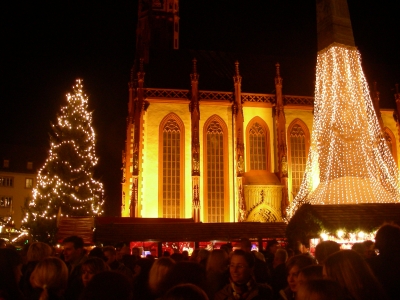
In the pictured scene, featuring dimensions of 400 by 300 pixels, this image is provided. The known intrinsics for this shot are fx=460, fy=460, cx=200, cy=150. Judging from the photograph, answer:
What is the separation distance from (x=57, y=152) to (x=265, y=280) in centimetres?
2449

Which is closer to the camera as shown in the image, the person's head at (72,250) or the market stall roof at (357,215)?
the person's head at (72,250)

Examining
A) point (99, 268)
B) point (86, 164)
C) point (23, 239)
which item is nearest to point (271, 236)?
point (86, 164)

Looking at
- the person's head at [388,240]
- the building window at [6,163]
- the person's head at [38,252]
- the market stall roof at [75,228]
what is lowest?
the person's head at [38,252]

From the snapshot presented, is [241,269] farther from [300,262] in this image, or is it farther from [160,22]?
[160,22]

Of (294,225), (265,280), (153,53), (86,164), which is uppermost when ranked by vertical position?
(153,53)

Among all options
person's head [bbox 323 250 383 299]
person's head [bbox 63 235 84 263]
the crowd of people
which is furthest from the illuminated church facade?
person's head [bbox 323 250 383 299]

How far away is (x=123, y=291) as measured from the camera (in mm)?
2746

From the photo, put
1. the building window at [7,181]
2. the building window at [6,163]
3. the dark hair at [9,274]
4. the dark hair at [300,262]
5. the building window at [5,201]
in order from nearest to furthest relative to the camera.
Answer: the dark hair at [9,274] < the dark hair at [300,262] < the building window at [5,201] < the building window at [7,181] < the building window at [6,163]

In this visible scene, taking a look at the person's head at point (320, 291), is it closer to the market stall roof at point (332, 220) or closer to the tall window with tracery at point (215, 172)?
the market stall roof at point (332, 220)

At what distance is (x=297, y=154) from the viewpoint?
3362 cm

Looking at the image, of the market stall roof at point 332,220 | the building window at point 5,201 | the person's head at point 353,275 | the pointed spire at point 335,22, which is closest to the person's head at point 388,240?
the person's head at point 353,275

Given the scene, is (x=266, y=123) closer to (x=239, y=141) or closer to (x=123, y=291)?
(x=239, y=141)

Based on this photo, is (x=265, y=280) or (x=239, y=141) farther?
(x=239, y=141)

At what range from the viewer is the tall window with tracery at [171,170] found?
30.7 m
